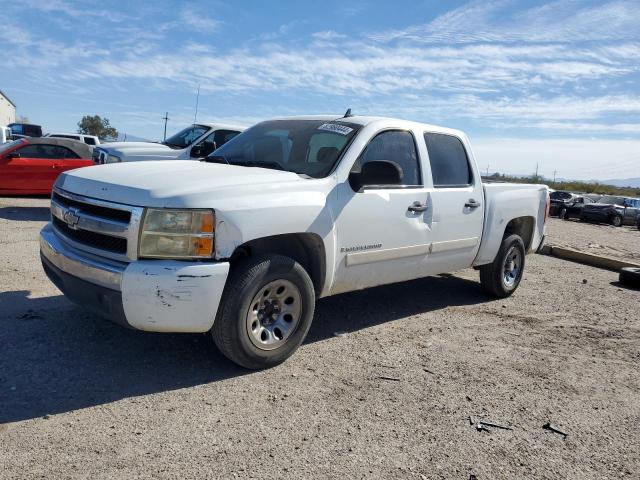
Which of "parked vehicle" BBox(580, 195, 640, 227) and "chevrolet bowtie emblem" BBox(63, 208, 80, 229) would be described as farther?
"parked vehicle" BBox(580, 195, 640, 227)

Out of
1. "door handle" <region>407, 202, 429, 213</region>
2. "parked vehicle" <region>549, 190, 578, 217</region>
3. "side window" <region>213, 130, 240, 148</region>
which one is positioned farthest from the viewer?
"parked vehicle" <region>549, 190, 578, 217</region>

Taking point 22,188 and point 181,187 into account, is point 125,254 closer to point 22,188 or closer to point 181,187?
point 181,187

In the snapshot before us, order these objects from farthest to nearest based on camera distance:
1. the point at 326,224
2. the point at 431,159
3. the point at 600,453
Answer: the point at 431,159 < the point at 326,224 < the point at 600,453

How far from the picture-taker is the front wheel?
6445mm

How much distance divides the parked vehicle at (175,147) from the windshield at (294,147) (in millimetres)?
4726

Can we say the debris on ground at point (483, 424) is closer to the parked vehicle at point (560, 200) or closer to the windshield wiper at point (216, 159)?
the windshield wiper at point (216, 159)

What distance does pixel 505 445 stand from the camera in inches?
124

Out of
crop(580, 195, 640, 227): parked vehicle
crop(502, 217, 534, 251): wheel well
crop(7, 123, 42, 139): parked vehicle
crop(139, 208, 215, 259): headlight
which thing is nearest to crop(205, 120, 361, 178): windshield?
crop(139, 208, 215, 259): headlight

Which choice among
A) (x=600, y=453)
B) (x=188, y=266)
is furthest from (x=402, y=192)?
(x=600, y=453)

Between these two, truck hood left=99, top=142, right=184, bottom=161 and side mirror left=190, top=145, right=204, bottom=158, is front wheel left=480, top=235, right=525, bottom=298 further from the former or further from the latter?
truck hood left=99, top=142, right=184, bottom=161

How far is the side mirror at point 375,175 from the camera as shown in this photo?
14.2 feet

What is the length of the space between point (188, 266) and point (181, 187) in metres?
0.52

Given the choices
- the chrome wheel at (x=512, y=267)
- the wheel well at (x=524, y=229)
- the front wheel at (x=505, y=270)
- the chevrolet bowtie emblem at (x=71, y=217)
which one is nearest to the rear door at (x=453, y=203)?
the front wheel at (x=505, y=270)

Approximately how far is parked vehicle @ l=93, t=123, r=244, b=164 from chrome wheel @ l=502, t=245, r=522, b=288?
5498 millimetres
